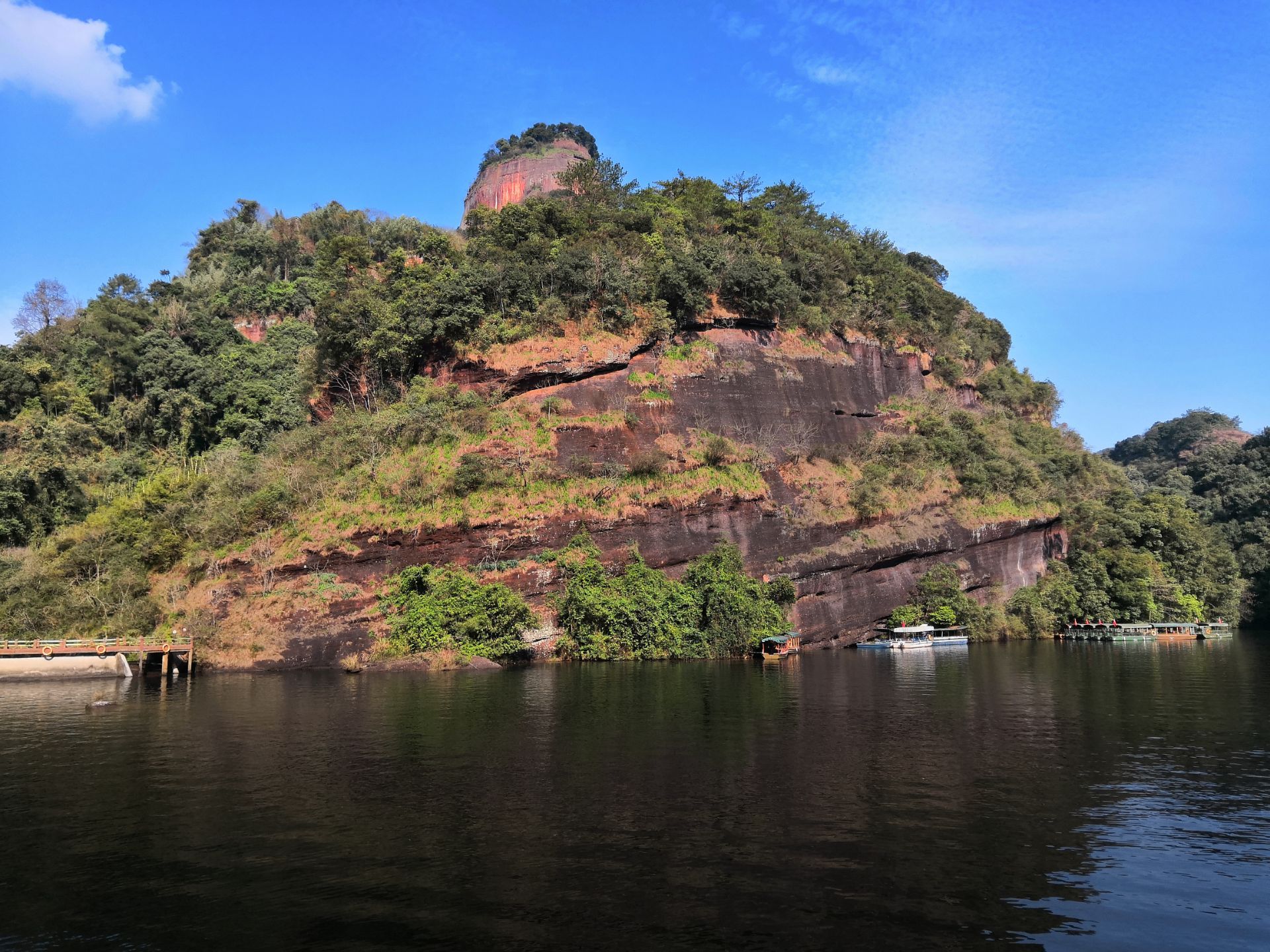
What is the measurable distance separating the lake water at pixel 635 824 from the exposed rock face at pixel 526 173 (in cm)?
7369

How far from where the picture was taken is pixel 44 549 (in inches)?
1533

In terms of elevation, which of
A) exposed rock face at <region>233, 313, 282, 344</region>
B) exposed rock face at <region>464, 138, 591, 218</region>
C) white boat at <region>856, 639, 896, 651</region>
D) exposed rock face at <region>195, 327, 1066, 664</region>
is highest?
exposed rock face at <region>464, 138, 591, 218</region>

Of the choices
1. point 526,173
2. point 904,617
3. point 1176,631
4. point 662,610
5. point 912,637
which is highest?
point 526,173

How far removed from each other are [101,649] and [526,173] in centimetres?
7027

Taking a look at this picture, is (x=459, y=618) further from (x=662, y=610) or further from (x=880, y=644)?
(x=880, y=644)

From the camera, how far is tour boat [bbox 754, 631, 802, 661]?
127 feet

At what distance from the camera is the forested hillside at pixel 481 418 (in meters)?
39.1

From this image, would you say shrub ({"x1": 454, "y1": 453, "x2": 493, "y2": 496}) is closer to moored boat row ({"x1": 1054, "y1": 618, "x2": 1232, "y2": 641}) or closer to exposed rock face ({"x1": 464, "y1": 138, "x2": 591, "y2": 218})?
moored boat row ({"x1": 1054, "y1": 618, "x2": 1232, "y2": 641})

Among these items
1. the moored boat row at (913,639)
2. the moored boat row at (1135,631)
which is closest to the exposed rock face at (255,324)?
the moored boat row at (913,639)

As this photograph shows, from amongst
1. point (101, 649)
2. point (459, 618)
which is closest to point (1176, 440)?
point (459, 618)

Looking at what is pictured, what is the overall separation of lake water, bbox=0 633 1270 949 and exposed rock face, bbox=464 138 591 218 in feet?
242

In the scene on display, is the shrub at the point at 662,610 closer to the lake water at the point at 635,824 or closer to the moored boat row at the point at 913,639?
the moored boat row at the point at 913,639

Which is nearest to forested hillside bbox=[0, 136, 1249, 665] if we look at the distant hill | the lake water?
the lake water

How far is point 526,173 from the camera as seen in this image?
8825 cm
